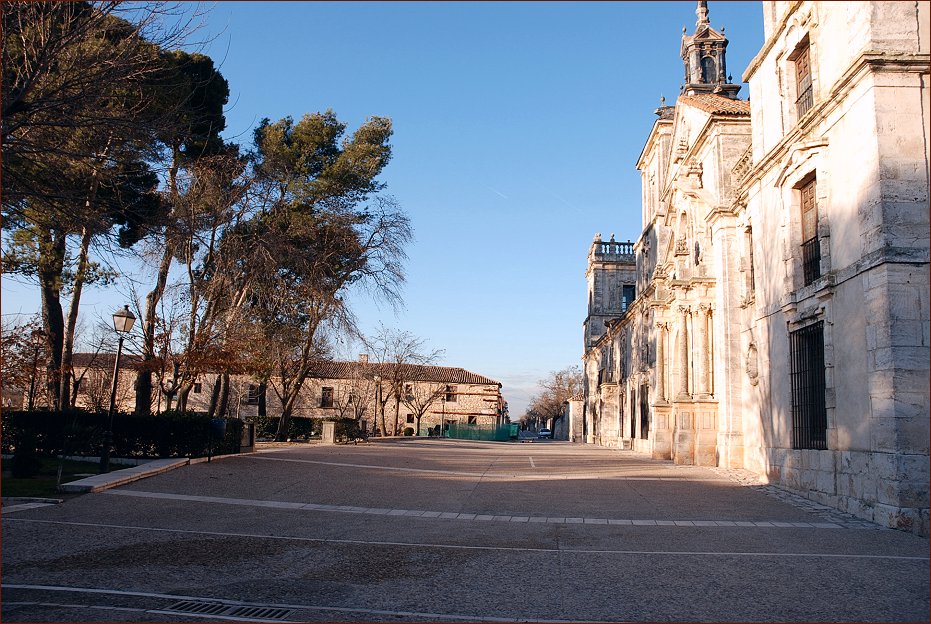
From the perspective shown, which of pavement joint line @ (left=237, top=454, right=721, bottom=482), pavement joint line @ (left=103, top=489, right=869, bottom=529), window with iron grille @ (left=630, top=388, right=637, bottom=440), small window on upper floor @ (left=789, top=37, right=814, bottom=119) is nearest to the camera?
pavement joint line @ (left=103, top=489, right=869, bottom=529)

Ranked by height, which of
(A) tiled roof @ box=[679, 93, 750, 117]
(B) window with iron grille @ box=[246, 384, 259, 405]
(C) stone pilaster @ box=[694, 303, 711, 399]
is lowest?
(B) window with iron grille @ box=[246, 384, 259, 405]

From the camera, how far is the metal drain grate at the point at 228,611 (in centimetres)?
540

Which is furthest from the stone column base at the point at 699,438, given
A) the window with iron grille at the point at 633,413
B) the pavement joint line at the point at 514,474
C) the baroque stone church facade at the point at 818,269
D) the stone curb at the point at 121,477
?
the stone curb at the point at 121,477

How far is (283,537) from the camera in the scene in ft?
29.2

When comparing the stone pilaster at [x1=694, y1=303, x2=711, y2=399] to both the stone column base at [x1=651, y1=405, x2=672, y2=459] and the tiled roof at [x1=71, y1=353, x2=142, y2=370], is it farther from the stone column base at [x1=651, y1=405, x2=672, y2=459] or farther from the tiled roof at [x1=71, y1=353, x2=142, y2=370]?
the tiled roof at [x1=71, y1=353, x2=142, y2=370]

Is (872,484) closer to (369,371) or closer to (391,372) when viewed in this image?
(369,371)

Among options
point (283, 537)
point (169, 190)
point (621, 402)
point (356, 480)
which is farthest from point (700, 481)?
point (621, 402)

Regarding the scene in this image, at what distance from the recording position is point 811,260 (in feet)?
46.3

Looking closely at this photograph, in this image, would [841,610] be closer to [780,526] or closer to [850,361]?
[780,526]

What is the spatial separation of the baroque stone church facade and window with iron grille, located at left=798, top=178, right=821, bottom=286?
1.6 inches

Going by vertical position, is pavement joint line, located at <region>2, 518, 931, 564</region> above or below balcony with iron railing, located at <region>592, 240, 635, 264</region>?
below

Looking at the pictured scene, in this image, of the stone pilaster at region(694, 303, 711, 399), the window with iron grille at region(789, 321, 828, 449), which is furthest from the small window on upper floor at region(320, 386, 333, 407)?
the window with iron grille at region(789, 321, 828, 449)

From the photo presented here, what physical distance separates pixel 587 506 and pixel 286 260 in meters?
15.7

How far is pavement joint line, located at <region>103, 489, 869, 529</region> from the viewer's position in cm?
1031
